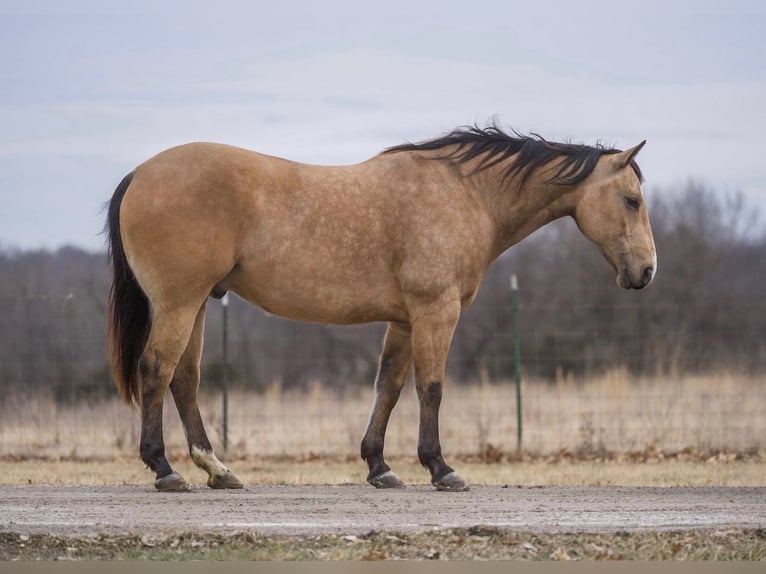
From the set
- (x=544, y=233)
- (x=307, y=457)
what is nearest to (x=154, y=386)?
(x=307, y=457)

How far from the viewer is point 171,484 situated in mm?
8422

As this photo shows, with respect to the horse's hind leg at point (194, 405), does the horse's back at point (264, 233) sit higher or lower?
higher

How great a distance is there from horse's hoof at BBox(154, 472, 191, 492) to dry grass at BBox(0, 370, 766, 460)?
20.2 ft

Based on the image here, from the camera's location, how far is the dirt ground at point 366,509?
675 centimetres

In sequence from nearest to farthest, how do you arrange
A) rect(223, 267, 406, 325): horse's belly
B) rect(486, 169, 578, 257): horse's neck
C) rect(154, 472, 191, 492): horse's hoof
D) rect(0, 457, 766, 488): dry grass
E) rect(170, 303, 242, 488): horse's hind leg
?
rect(154, 472, 191, 492): horse's hoof → rect(223, 267, 406, 325): horse's belly → rect(170, 303, 242, 488): horse's hind leg → rect(486, 169, 578, 257): horse's neck → rect(0, 457, 766, 488): dry grass

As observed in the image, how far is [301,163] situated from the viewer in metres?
8.98

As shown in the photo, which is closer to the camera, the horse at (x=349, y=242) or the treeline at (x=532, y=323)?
the horse at (x=349, y=242)

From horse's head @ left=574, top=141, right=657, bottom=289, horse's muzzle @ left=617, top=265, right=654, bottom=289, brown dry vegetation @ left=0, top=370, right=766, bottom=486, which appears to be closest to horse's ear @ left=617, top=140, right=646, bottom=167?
horse's head @ left=574, top=141, right=657, bottom=289

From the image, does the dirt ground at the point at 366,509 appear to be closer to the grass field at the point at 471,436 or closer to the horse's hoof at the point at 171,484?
the horse's hoof at the point at 171,484

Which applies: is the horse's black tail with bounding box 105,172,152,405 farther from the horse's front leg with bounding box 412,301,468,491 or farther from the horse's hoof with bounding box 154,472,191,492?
the horse's front leg with bounding box 412,301,468,491

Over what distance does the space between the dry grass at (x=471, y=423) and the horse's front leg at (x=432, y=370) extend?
5.62m

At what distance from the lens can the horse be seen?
8.36 meters

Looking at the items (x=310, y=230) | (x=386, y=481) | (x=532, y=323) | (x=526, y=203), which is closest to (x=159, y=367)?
(x=310, y=230)

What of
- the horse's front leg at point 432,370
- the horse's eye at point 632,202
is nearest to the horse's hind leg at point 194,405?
the horse's front leg at point 432,370
